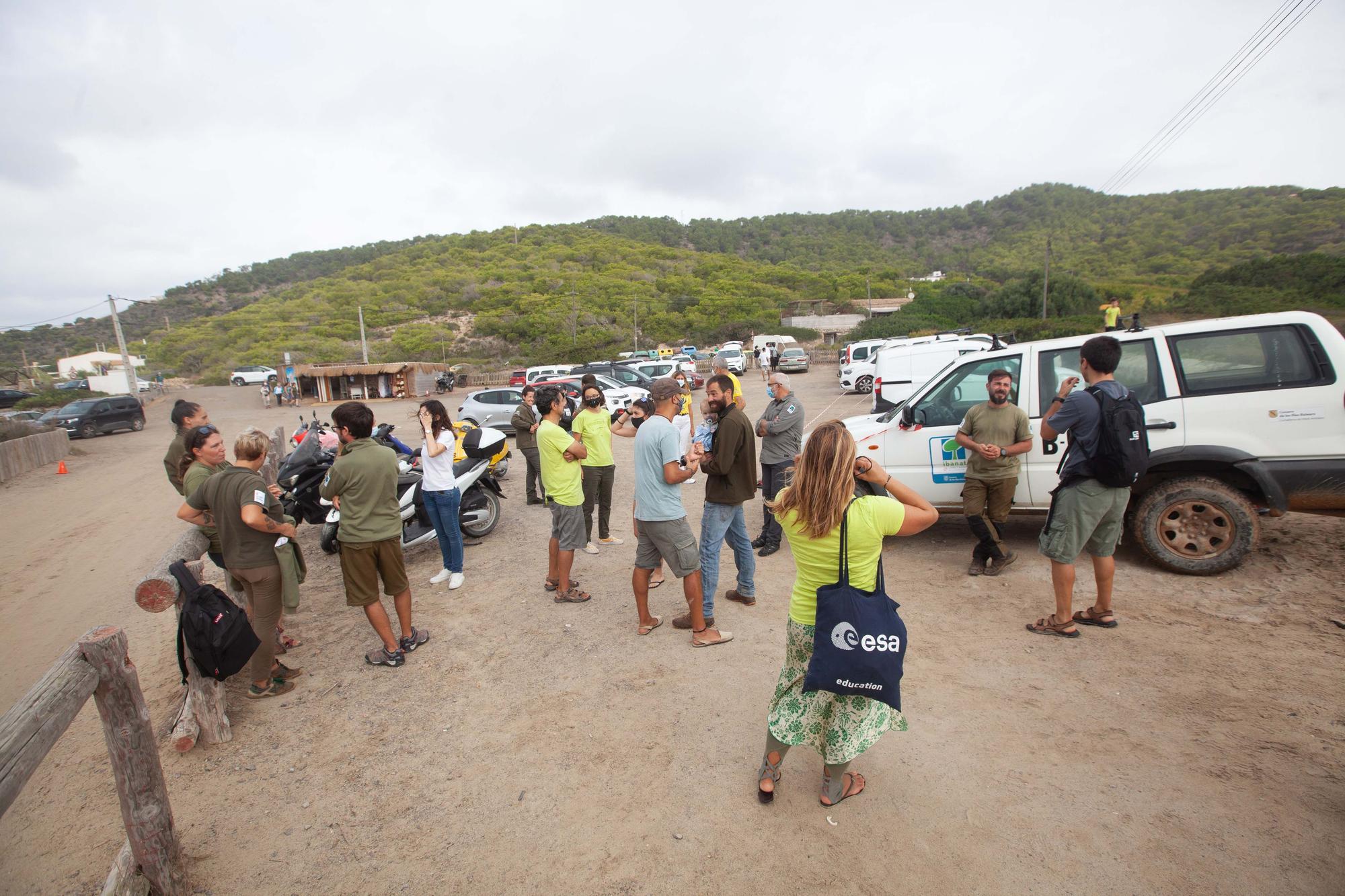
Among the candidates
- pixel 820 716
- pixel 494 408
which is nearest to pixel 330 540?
pixel 820 716

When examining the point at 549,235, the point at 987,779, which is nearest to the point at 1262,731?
the point at 987,779

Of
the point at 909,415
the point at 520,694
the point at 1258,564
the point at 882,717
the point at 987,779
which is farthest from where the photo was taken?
the point at 909,415

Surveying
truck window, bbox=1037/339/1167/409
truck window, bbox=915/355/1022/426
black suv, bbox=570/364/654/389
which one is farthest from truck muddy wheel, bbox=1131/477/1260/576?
black suv, bbox=570/364/654/389

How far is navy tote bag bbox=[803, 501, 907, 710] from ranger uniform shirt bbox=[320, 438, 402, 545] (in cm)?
283

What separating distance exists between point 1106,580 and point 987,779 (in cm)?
191

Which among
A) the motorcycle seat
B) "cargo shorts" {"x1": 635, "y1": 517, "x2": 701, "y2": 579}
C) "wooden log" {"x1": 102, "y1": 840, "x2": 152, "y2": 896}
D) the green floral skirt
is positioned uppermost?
the motorcycle seat

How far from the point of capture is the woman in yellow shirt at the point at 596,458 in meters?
5.63

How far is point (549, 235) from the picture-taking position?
10850 centimetres

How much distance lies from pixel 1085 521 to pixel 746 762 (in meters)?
2.58

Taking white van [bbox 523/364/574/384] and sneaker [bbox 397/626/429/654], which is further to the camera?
white van [bbox 523/364/574/384]

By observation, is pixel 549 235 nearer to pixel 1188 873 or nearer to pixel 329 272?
pixel 329 272

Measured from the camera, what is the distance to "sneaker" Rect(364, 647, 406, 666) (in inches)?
168

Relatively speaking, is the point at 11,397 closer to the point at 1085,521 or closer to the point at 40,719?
the point at 40,719

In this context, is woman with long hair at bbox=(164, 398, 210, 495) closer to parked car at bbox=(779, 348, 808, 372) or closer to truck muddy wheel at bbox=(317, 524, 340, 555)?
truck muddy wheel at bbox=(317, 524, 340, 555)
